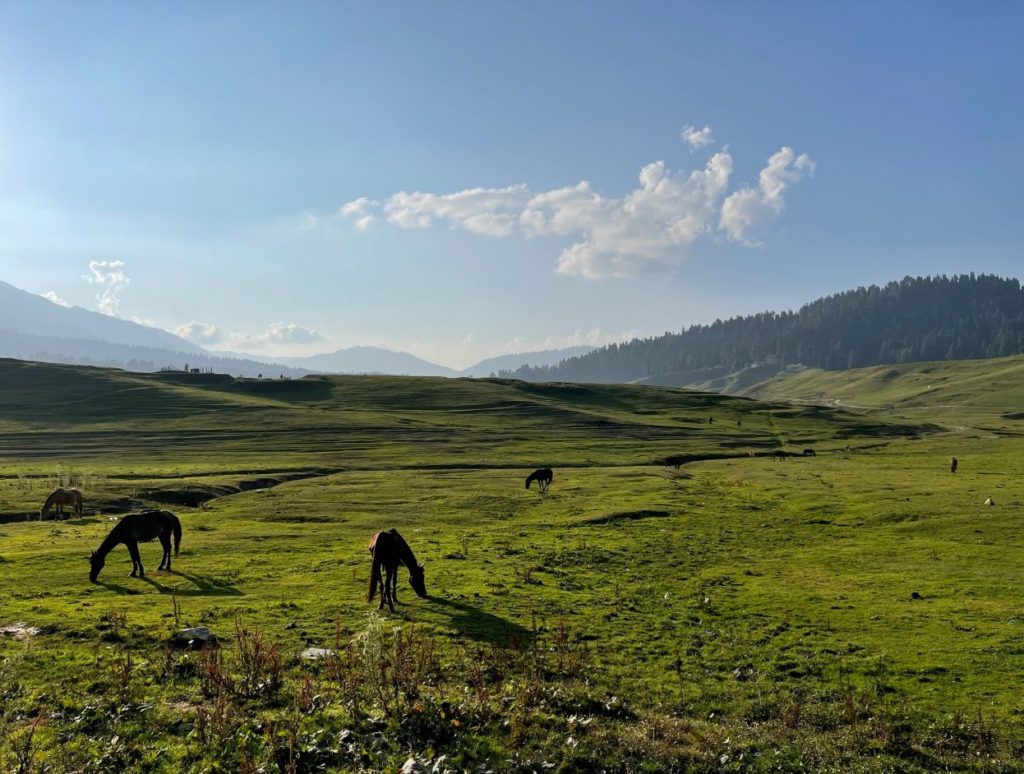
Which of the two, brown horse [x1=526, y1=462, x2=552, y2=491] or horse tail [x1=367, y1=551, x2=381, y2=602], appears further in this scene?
brown horse [x1=526, y1=462, x2=552, y2=491]

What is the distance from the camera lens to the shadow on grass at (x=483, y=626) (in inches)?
748

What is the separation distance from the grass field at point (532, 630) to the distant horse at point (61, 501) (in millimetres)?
2841

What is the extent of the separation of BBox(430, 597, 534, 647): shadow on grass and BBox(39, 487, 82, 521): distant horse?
1420 inches

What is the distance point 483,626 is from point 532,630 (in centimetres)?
157

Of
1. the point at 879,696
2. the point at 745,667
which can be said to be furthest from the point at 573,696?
the point at 879,696

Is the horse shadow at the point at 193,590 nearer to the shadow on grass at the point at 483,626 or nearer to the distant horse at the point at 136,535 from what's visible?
the distant horse at the point at 136,535

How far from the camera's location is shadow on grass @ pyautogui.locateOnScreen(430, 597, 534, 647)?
19.0 metres

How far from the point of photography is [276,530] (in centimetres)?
3931

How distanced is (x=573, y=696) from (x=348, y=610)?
9.79 meters

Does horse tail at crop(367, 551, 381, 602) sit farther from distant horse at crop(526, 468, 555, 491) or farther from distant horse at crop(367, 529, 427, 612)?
distant horse at crop(526, 468, 555, 491)

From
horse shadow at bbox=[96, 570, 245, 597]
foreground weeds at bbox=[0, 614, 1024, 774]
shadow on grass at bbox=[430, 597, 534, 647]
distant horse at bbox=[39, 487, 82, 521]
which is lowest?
distant horse at bbox=[39, 487, 82, 521]

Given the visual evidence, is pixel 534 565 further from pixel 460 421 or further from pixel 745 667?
pixel 460 421

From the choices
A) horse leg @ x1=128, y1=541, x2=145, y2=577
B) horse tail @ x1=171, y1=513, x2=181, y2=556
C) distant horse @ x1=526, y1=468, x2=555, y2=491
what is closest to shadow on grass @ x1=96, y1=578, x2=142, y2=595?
horse leg @ x1=128, y1=541, x2=145, y2=577

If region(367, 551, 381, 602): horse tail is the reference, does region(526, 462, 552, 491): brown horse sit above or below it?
below
